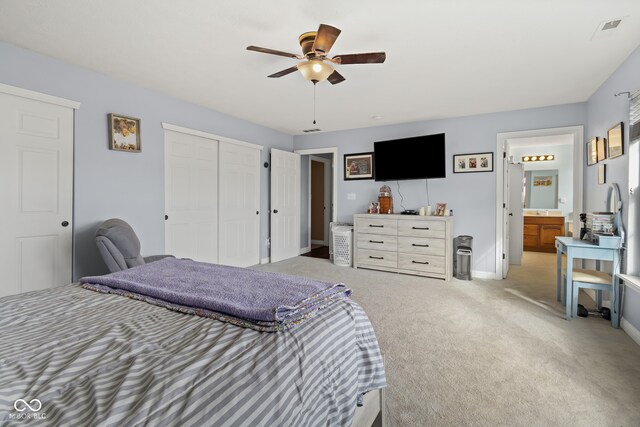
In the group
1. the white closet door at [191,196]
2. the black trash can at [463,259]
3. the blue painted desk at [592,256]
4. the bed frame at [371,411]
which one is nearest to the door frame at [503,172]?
the black trash can at [463,259]

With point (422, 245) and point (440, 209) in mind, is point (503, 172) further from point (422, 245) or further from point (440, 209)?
point (422, 245)

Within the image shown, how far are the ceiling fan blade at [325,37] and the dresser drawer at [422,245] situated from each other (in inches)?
125

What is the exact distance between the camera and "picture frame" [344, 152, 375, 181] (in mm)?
5430

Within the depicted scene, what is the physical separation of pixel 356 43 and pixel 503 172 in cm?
318

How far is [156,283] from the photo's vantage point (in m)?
1.53

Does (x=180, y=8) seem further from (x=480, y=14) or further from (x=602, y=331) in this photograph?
(x=602, y=331)

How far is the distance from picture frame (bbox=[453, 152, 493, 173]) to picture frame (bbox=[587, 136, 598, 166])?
3.54 feet

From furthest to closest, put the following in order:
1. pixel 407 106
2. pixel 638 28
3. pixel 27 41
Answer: pixel 407 106, pixel 27 41, pixel 638 28

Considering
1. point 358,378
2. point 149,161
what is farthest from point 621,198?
point 149,161

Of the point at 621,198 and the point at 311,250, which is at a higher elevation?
the point at 621,198

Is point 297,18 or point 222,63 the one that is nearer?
point 297,18

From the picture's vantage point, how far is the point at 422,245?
452 cm

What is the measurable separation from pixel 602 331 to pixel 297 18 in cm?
358

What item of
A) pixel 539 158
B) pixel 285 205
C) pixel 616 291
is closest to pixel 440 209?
pixel 616 291
